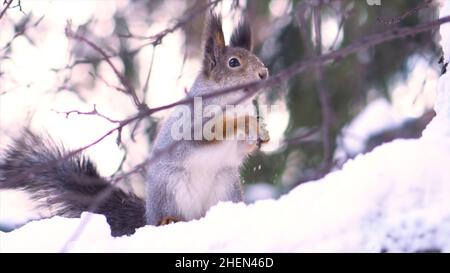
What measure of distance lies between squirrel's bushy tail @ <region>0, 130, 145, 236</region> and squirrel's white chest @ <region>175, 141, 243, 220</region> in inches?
11.9

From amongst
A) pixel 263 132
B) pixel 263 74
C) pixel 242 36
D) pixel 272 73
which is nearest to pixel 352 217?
pixel 263 132

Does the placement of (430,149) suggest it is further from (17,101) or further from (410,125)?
(17,101)

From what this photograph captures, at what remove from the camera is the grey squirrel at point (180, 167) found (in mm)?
2312

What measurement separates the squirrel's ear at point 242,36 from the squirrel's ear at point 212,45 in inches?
4.5

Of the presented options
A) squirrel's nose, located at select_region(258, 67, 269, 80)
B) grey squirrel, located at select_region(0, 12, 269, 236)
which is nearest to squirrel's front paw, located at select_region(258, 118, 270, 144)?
grey squirrel, located at select_region(0, 12, 269, 236)

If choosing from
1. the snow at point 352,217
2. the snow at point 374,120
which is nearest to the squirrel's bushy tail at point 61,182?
the snow at point 352,217

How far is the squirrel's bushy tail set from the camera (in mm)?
2451

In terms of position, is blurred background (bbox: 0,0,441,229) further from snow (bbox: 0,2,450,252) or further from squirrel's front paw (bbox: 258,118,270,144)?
snow (bbox: 0,2,450,252)

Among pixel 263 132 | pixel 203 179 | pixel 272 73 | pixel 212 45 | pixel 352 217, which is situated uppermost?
pixel 272 73

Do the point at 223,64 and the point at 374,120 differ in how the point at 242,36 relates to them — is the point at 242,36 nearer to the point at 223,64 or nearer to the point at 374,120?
the point at 223,64

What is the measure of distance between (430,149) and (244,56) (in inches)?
44.9

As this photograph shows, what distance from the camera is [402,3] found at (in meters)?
3.16

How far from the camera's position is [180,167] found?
2334 millimetres

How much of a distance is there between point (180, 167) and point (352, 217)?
1036 mm
